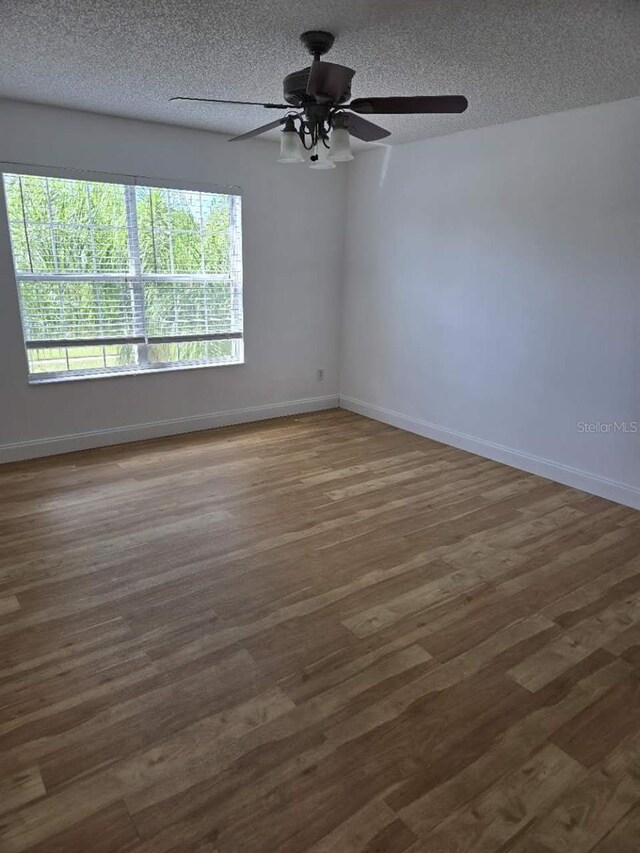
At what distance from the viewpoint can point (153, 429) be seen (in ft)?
15.1

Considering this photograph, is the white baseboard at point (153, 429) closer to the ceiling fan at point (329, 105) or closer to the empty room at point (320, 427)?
the empty room at point (320, 427)

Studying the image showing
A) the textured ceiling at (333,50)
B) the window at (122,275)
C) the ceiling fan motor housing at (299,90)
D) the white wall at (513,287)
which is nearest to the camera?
the textured ceiling at (333,50)

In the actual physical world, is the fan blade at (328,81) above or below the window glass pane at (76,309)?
above

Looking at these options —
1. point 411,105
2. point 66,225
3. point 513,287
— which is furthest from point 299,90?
point 66,225

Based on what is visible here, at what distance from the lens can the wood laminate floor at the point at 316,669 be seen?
149 centimetres

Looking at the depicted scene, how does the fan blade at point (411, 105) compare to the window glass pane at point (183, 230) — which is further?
the window glass pane at point (183, 230)

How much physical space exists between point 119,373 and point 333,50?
280 centimetres

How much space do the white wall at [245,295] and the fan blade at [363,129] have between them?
130 cm

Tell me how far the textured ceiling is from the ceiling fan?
0.62 ft

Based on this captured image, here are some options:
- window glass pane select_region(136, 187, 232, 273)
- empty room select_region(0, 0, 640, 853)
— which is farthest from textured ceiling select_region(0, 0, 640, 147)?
window glass pane select_region(136, 187, 232, 273)

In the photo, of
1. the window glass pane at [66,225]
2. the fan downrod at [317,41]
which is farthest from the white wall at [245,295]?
the fan downrod at [317,41]

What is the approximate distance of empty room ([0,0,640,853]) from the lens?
163 cm

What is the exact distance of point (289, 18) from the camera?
7.21ft

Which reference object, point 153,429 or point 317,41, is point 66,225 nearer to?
point 153,429
